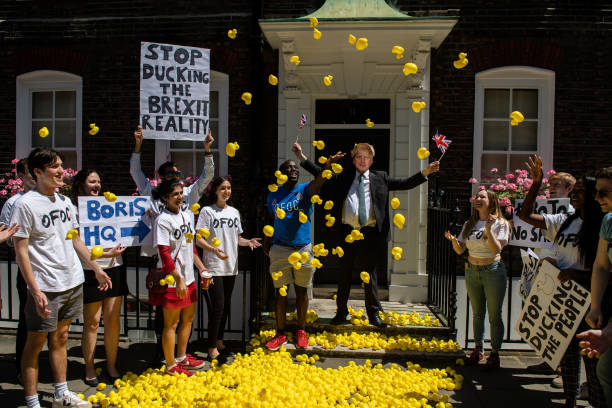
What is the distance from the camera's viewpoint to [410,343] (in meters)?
5.11

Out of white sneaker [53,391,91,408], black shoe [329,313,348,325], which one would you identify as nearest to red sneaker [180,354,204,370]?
white sneaker [53,391,91,408]

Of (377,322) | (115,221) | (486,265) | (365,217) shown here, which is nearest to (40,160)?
(115,221)

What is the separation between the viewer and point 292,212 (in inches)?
192

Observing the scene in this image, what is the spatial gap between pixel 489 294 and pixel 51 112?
7.88 meters

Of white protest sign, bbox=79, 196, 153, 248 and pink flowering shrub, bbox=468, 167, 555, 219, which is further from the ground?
pink flowering shrub, bbox=468, 167, 555, 219

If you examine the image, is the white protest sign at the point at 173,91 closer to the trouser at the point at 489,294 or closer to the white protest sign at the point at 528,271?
the trouser at the point at 489,294

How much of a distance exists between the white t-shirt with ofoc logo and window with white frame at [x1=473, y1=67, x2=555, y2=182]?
6023 mm

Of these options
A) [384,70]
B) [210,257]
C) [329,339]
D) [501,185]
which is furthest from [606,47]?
[210,257]

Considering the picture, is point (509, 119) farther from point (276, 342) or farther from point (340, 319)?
point (276, 342)

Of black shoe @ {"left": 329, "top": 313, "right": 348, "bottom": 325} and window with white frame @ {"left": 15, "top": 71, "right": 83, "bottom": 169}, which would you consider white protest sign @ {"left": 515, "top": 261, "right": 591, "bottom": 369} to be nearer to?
black shoe @ {"left": 329, "top": 313, "right": 348, "bottom": 325}

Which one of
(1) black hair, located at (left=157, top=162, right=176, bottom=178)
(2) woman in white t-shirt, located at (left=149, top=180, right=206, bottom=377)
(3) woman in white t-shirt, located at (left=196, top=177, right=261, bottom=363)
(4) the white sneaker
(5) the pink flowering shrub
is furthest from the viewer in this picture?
(5) the pink flowering shrub

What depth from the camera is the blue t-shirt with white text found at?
4871 millimetres

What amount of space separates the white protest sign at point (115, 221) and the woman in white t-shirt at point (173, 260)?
0.38m

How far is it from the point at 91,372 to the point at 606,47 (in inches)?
332
